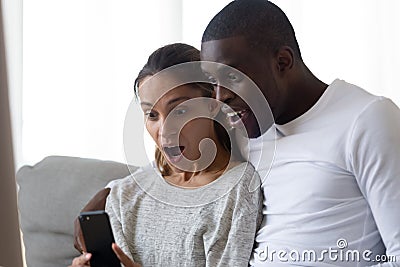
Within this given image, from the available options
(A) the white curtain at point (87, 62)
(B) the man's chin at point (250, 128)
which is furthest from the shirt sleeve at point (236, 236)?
(A) the white curtain at point (87, 62)

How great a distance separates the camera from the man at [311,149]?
1.22m

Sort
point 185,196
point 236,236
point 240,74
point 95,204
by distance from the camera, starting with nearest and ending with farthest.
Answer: point 240,74, point 236,236, point 185,196, point 95,204

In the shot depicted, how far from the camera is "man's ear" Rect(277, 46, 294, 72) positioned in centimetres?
134

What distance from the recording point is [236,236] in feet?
4.67

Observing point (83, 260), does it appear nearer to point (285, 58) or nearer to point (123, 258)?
point (123, 258)

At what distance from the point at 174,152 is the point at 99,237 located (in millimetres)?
253

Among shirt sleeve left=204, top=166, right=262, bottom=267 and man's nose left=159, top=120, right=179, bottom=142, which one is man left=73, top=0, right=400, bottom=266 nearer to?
shirt sleeve left=204, top=166, right=262, bottom=267

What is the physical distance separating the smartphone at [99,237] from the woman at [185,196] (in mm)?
21

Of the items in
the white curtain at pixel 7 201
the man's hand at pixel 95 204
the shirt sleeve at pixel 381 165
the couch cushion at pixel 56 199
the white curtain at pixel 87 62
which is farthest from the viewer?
the white curtain at pixel 7 201

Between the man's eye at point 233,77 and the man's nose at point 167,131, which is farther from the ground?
the man's eye at point 233,77

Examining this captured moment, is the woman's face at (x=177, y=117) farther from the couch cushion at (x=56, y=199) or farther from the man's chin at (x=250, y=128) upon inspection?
the couch cushion at (x=56, y=199)

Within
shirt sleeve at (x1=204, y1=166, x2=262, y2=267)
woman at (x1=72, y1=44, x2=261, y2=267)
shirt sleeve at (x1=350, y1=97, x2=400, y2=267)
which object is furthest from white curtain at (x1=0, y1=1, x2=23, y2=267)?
shirt sleeve at (x1=350, y1=97, x2=400, y2=267)

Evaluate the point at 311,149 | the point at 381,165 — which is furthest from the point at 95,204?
the point at 381,165

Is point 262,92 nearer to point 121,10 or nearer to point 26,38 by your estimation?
point 121,10
